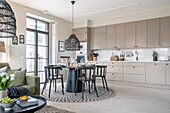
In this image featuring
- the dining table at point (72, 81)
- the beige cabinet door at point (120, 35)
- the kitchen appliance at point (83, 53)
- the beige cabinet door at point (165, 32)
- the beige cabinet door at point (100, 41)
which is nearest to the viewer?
the dining table at point (72, 81)

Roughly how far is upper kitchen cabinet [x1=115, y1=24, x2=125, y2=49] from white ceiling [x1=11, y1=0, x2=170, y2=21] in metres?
0.57

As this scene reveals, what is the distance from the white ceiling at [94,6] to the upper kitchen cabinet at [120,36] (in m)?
0.57

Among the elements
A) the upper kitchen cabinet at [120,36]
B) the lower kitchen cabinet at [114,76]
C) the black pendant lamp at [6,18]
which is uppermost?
the upper kitchen cabinet at [120,36]

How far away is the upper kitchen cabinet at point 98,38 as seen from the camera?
6.62 meters

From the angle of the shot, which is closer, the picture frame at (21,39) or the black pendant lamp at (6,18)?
the black pendant lamp at (6,18)

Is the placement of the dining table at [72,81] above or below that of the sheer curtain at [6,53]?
below

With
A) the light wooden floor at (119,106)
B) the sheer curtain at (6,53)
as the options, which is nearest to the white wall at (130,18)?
the light wooden floor at (119,106)

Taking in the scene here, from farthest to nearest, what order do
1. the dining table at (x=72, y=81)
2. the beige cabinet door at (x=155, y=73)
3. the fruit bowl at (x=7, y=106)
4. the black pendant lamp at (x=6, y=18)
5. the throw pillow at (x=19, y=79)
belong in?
the beige cabinet door at (x=155, y=73)
the dining table at (x=72, y=81)
the throw pillow at (x=19, y=79)
the black pendant lamp at (x=6, y=18)
the fruit bowl at (x=7, y=106)

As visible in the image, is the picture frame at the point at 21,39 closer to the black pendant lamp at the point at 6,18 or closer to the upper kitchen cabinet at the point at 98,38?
the black pendant lamp at the point at 6,18

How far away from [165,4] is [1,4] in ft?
17.2

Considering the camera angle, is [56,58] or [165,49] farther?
[56,58]

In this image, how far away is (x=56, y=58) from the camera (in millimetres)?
6344

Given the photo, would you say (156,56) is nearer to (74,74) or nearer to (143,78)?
(143,78)

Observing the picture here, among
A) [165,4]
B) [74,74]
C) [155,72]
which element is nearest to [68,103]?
[74,74]
